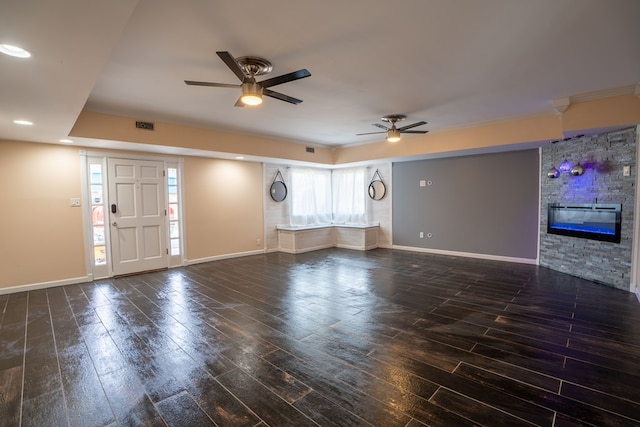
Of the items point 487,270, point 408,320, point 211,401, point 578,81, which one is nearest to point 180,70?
point 211,401

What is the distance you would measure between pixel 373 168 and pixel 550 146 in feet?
12.3

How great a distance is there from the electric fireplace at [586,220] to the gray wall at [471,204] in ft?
1.59

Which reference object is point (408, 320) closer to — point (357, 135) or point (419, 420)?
point (419, 420)

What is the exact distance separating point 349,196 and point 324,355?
6.14 meters

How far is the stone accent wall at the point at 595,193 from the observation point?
13.3ft

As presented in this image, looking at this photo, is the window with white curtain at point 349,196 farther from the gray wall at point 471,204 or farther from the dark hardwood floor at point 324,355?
the dark hardwood floor at point 324,355

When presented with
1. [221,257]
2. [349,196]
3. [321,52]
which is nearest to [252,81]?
[321,52]

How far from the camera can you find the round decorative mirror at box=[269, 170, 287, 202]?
7.39m

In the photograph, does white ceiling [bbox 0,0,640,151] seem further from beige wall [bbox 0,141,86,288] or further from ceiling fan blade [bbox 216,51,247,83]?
beige wall [bbox 0,141,86,288]

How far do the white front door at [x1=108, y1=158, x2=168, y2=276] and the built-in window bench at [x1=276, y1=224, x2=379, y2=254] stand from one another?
268cm

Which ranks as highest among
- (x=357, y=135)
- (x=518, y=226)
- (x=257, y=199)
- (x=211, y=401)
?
(x=357, y=135)

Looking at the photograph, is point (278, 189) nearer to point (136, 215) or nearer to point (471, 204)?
point (136, 215)

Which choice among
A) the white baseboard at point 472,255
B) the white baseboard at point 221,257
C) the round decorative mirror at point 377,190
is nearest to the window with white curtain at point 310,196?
the white baseboard at point 221,257

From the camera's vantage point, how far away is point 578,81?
345cm
